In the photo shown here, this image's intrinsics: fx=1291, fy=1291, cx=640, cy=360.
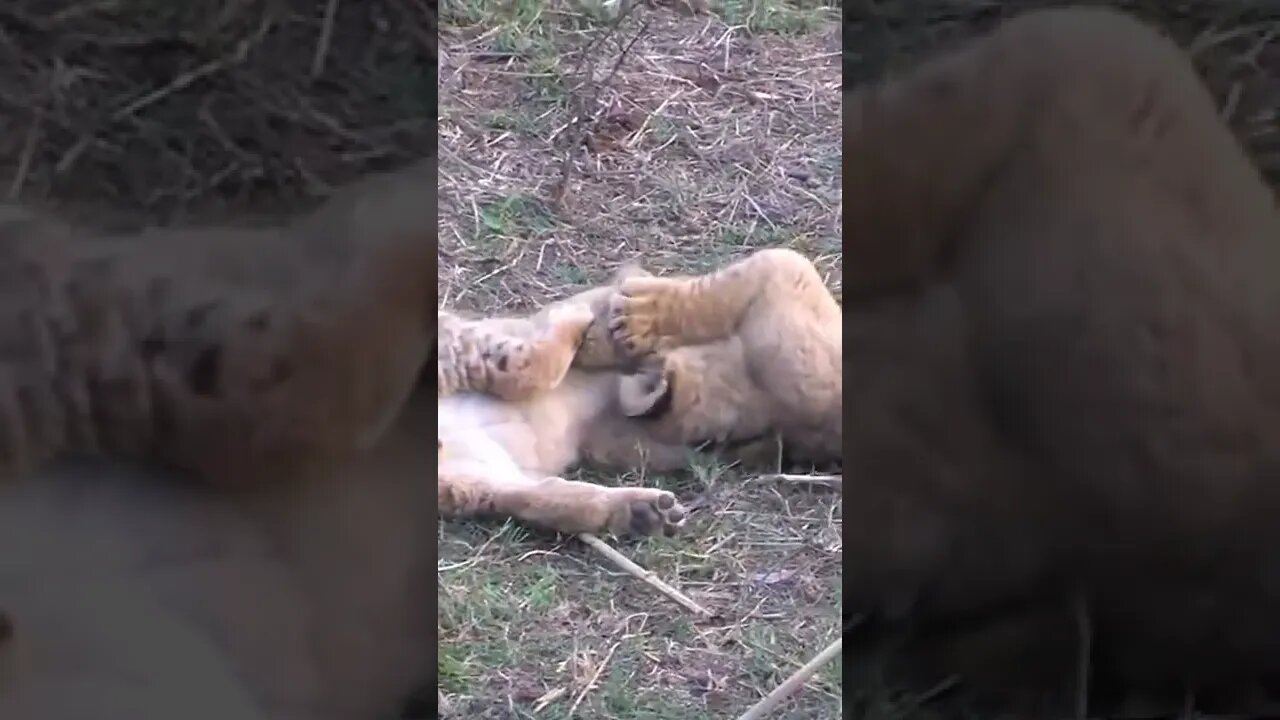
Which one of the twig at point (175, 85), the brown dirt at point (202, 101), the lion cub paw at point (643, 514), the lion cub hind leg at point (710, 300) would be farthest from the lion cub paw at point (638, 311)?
the twig at point (175, 85)

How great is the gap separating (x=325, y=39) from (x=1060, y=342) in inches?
22.4

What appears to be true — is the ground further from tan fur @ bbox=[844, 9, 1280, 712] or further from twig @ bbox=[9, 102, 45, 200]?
twig @ bbox=[9, 102, 45, 200]

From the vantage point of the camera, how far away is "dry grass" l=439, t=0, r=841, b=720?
1.03 metres

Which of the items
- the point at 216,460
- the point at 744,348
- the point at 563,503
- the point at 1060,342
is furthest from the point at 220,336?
the point at 1060,342

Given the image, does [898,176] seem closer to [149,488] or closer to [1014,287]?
[1014,287]

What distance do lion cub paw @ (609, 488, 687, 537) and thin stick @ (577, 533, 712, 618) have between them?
17 millimetres

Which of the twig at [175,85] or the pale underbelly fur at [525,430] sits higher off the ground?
the twig at [175,85]

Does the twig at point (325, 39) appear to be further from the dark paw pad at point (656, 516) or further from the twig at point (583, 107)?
the dark paw pad at point (656, 516)

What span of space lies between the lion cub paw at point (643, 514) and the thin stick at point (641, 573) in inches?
0.7

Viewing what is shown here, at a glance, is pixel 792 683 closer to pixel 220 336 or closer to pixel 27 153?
pixel 220 336

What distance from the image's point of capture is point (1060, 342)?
0.95 m

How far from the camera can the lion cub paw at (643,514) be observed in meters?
1.05

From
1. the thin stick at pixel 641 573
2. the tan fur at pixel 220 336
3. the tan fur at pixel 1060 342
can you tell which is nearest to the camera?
the tan fur at pixel 220 336

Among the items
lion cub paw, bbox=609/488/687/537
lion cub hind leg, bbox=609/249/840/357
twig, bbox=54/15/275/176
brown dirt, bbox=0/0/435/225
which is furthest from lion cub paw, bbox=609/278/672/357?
twig, bbox=54/15/275/176
